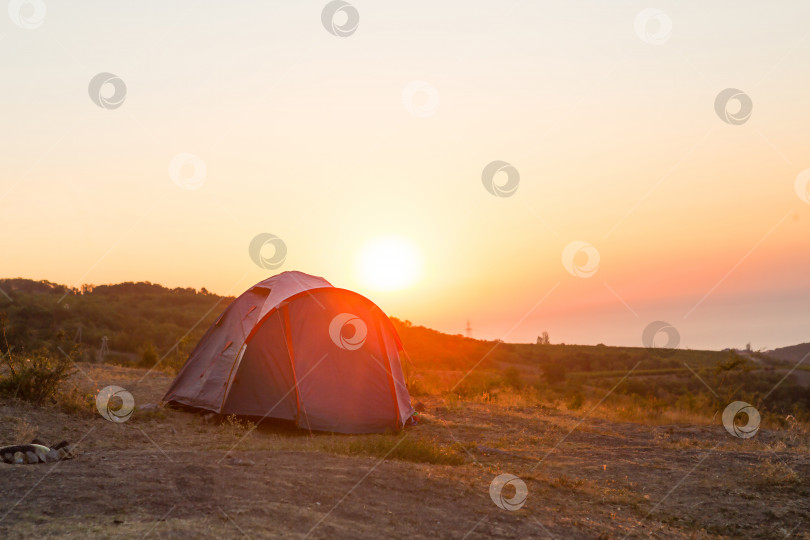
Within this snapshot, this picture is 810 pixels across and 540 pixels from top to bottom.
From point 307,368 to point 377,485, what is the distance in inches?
191

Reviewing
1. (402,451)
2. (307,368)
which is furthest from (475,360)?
(402,451)

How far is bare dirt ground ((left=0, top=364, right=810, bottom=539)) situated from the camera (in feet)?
18.0

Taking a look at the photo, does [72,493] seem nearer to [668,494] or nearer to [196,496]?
[196,496]

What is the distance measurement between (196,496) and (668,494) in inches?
231

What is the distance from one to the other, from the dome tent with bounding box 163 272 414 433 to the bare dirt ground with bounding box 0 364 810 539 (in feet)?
1.65

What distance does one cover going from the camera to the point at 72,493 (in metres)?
5.77

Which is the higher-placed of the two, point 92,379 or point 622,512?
point 622,512

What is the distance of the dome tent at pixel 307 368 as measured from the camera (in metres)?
11.6

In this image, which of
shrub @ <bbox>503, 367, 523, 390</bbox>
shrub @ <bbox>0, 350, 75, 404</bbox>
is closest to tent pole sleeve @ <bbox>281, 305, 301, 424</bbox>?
shrub @ <bbox>0, 350, 75, 404</bbox>

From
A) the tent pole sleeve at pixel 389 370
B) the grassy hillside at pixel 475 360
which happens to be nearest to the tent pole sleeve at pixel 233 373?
the tent pole sleeve at pixel 389 370

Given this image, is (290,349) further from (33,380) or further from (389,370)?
(33,380)

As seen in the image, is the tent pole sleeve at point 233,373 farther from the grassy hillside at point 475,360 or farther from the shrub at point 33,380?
the grassy hillside at point 475,360

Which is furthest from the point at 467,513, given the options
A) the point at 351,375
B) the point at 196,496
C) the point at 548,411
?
the point at 548,411

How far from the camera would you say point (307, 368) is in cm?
1173
